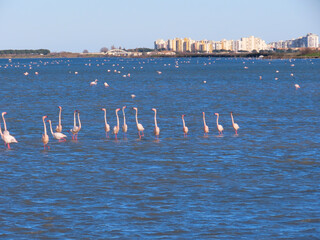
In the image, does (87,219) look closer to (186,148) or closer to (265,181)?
(265,181)

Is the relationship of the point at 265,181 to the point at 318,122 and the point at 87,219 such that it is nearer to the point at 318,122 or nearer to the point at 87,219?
the point at 87,219

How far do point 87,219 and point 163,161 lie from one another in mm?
7646

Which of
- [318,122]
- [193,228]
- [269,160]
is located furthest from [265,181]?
[318,122]

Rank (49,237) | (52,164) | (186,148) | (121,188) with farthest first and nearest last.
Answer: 1. (186,148)
2. (52,164)
3. (121,188)
4. (49,237)

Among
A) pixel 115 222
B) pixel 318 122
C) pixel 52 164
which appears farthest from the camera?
pixel 318 122

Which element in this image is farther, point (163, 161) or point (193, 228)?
point (163, 161)

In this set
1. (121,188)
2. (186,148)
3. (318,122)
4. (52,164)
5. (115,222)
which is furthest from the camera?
(318,122)

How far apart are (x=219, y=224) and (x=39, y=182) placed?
22.0ft

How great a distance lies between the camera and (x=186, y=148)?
82.1 feet

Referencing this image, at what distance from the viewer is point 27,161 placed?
22281mm

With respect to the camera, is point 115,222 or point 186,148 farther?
point 186,148

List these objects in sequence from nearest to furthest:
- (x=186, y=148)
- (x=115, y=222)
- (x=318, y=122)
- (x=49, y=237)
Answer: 1. (x=49, y=237)
2. (x=115, y=222)
3. (x=186, y=148)
4. (x=318, y=122)

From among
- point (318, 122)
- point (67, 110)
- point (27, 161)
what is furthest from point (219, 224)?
point (67, 110)

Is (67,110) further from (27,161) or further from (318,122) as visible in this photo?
(27,161)
